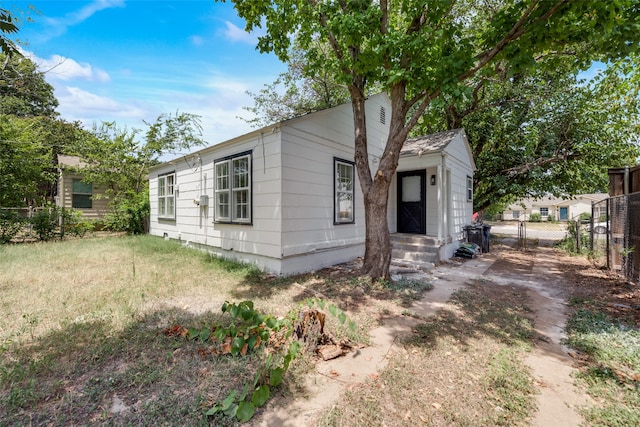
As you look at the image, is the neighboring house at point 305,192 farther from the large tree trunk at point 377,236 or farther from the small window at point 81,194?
the small window at point 81,194

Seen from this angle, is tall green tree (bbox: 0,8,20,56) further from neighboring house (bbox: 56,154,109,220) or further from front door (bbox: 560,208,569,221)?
front door (bbox: 560,208,569,221)

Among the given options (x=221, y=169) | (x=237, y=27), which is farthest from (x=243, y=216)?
(x=237, y=27)

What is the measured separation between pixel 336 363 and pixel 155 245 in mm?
8216

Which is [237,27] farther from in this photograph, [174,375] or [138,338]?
[174,375]

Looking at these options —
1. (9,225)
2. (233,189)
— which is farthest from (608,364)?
(9,225)

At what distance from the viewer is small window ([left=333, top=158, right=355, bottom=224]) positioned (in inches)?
271

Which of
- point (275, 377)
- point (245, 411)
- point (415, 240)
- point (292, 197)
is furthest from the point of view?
point (415, 240)

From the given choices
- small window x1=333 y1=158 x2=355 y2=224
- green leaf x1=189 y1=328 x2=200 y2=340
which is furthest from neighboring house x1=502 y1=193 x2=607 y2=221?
green leaf x1=189 y1=328 x2=200 y2=340

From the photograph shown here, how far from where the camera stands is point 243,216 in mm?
6711

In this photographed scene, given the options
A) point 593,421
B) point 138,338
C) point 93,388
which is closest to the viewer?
point 593,421

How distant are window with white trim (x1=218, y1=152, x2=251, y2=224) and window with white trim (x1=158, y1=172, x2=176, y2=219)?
10.8 feet

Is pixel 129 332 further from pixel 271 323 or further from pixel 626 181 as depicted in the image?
pixel 626 181

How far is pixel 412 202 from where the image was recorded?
29.2ft

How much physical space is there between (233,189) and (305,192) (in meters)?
1.97
